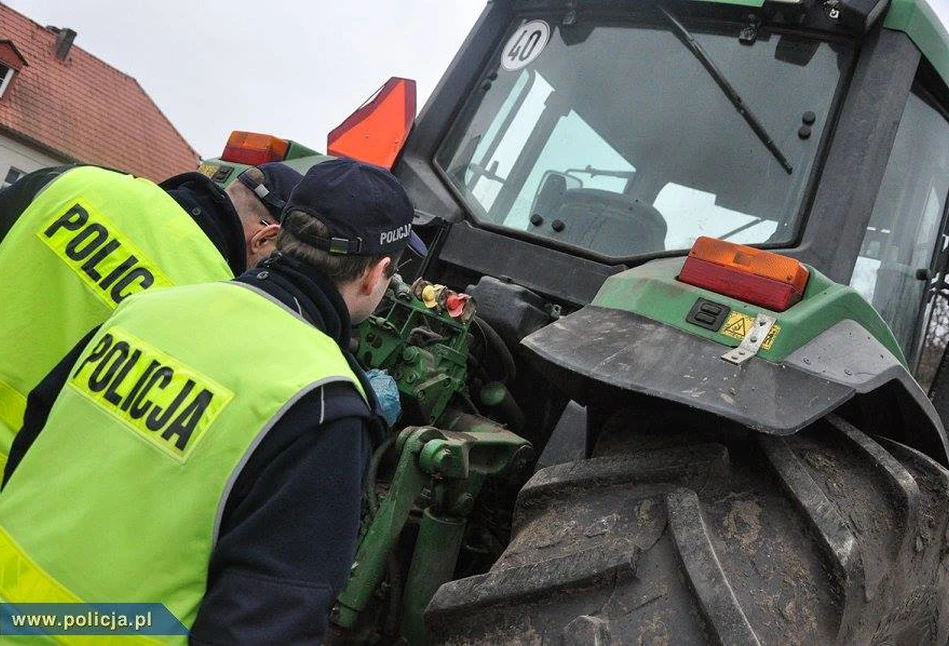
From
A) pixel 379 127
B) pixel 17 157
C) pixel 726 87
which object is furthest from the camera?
pixel 17 157

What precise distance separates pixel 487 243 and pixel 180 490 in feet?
6.25

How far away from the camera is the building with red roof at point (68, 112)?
29.0 metres

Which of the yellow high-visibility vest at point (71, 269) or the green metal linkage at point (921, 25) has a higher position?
the green metal linkage at point (921, 25)

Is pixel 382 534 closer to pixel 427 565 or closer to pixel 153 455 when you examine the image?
pixel 427 565

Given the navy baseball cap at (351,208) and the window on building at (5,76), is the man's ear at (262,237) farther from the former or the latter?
the window on building at (5,76)

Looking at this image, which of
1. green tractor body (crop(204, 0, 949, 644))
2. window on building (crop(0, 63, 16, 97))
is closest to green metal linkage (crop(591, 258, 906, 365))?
green tractor body (crop(204, 0, 949, 644))

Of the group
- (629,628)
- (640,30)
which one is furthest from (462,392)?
(640,30)

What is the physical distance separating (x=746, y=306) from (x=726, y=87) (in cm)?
109

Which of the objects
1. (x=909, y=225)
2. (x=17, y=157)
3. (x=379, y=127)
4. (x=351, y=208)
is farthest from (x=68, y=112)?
(x=351, y=208)

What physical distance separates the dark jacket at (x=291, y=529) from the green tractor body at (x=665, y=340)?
58 cm

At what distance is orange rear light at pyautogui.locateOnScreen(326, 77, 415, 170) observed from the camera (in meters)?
3.69

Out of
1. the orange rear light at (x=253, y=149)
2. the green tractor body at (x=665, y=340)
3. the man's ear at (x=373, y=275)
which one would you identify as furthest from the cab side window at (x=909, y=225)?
the orange rear light at (x=253, y=149)

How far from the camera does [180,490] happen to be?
4.77 ft

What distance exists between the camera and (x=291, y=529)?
Answer: 1.47 m
